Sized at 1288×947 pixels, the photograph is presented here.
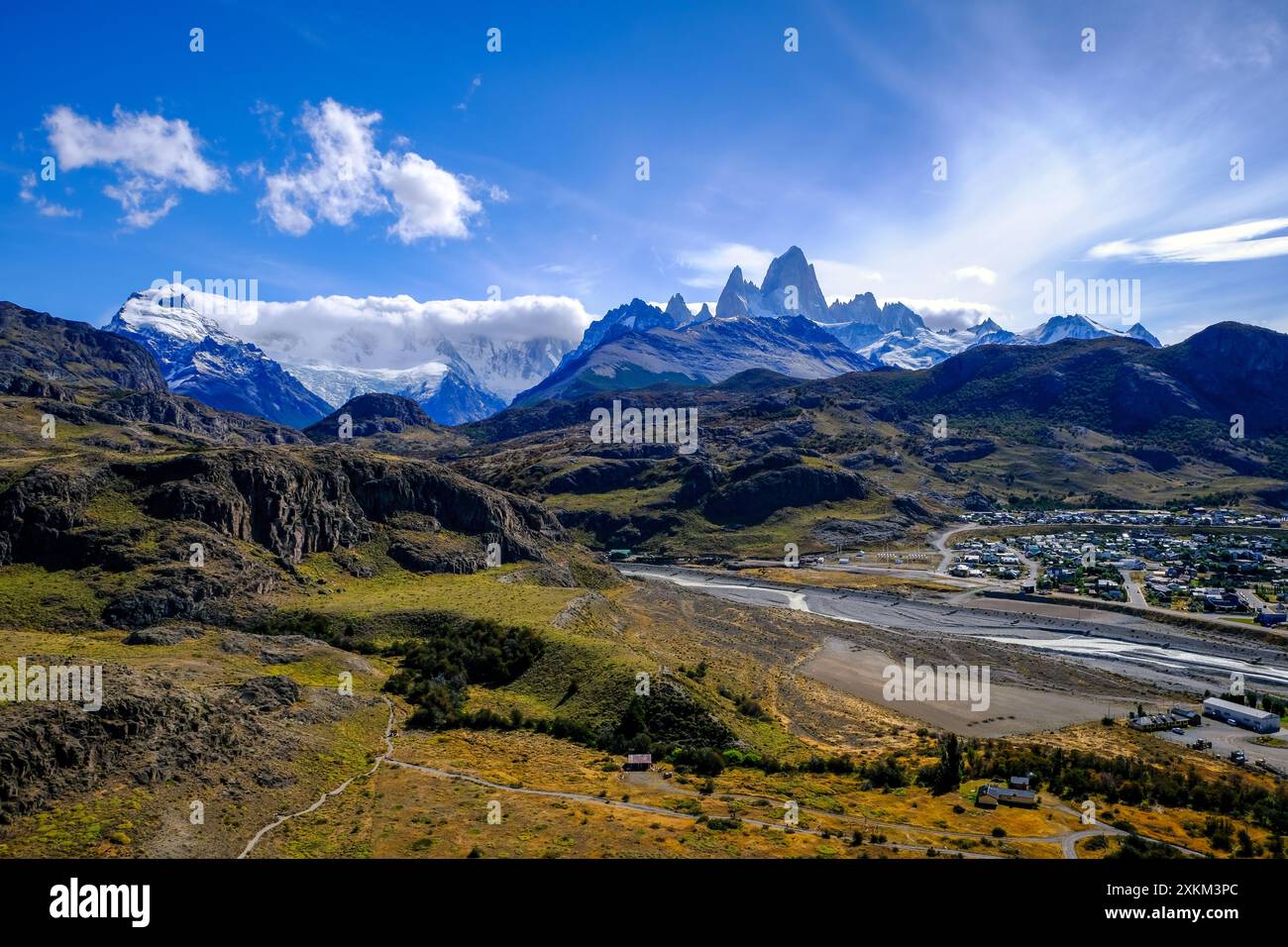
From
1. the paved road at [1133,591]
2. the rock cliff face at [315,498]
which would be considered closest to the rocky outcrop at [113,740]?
the rock cliff face at [315,498]

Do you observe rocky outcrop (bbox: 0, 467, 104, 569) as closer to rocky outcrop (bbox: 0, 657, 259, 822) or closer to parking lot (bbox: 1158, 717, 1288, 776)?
rocky outcrop (bbox: 0, 657, 259, 822)

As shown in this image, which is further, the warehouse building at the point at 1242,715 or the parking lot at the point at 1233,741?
the warehouse building at the point at 1242,715

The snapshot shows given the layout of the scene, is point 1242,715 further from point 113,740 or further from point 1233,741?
point 113,740

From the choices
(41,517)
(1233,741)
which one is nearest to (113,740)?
(41,517)

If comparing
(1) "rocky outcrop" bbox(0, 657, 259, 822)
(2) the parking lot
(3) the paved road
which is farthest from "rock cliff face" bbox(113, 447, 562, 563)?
(3) the paved road

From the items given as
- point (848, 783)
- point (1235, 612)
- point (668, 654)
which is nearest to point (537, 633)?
point (668, 654)

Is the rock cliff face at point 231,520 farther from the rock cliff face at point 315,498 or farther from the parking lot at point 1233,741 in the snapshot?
the parking lot at point 1233,741

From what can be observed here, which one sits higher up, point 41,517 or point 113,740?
point 41,517
